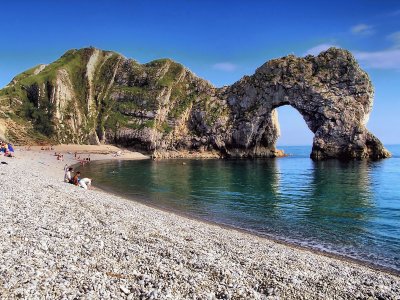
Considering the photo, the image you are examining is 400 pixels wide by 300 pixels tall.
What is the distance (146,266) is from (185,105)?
138m

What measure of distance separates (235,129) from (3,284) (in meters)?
128

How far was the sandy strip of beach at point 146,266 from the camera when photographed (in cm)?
1130

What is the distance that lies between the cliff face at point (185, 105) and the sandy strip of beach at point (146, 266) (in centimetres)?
10781

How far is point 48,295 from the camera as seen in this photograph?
10.2 meters

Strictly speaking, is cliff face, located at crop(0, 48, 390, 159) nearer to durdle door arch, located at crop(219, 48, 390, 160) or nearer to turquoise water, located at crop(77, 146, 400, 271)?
durdle door arch, located at crop(219, 48, 390, 160)

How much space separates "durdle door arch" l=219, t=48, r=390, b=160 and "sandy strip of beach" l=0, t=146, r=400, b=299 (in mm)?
104260

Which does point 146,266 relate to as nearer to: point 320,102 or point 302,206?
point 302,206

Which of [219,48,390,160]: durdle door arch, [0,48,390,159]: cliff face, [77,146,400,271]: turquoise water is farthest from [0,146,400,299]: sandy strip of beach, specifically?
[0,48,390,159]: cliff face

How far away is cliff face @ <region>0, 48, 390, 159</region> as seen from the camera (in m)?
119

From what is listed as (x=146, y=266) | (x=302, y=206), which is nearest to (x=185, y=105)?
(x=302, y=206)

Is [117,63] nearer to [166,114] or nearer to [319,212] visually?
[166,114]

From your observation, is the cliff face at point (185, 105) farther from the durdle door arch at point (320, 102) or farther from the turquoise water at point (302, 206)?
the turquoise water at point (302, 206)

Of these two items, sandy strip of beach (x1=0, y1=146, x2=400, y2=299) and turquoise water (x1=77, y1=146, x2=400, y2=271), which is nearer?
sandy strip of beach (x1=0, y1=146, x2=400, y2=299)

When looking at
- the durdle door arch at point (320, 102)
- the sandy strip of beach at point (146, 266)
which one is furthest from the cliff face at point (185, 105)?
the sandy strip of beach at point (146, 266)
